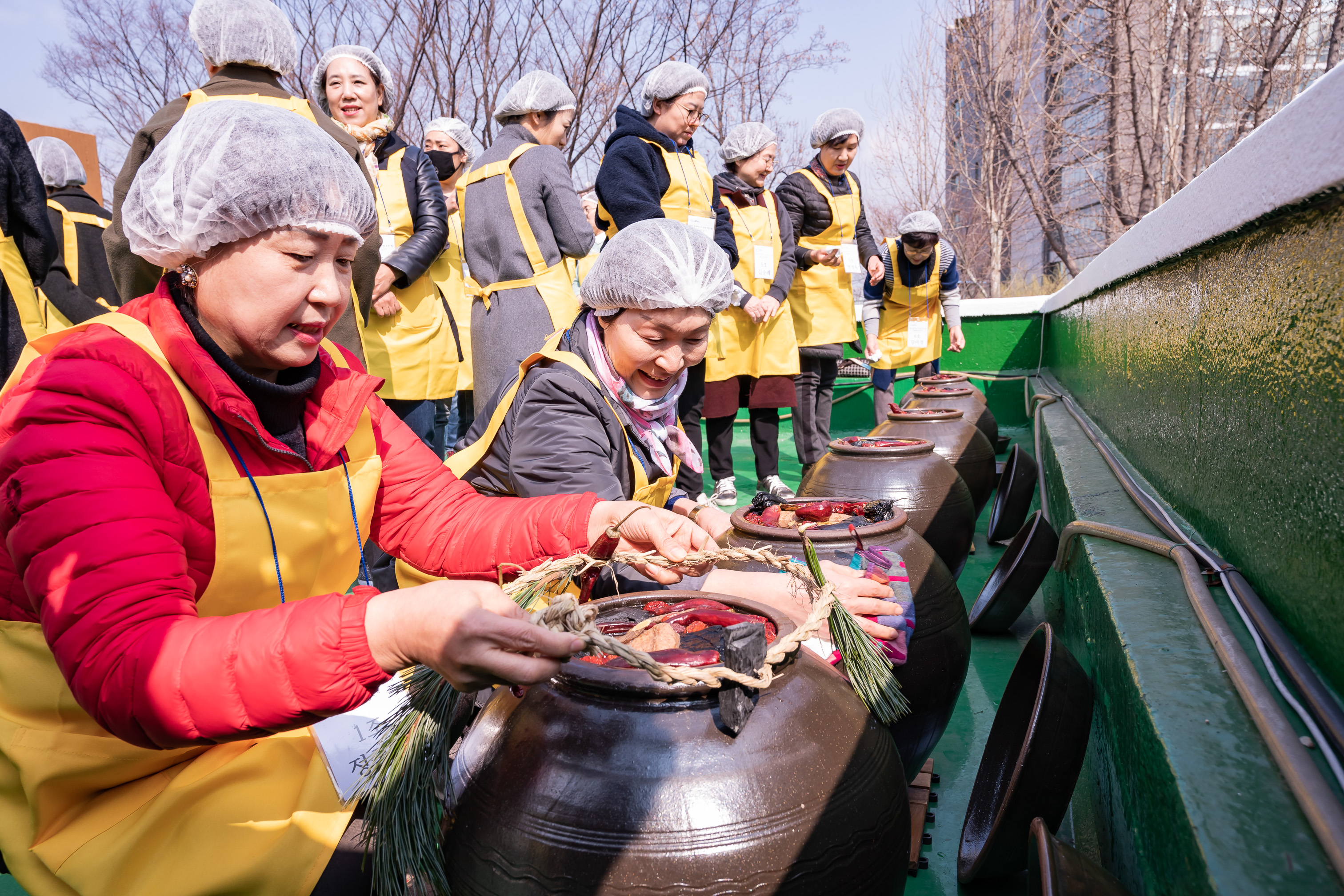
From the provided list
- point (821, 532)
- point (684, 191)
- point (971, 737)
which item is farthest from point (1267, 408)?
point (684, 191)

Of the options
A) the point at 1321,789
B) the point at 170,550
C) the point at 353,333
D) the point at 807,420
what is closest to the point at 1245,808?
the point at 1321,789

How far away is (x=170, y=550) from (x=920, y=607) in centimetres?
172

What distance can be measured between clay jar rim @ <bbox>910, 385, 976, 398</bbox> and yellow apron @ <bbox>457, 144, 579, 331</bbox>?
295cm

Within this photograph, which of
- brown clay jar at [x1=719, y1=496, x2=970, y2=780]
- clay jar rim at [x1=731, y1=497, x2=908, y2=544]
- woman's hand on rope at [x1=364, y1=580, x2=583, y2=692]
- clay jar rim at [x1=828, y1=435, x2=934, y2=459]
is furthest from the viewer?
clay jar rim at [x1=828, y1=435, x2=934, y2=459]

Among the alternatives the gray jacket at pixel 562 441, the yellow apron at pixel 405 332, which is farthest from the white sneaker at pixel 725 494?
the gray jacket at pixel 562 441

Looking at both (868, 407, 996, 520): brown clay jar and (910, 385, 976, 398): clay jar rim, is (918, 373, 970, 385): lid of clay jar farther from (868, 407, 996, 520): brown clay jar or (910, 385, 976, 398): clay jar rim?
(868, 407, 996, 520): brown clay jar

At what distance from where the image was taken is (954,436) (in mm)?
4645

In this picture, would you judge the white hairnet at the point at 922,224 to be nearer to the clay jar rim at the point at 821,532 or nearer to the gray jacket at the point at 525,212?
the gray jacket at the point at 525,212

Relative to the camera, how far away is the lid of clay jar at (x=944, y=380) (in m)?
6.84

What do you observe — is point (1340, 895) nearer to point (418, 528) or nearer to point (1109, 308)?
point (418, 528)

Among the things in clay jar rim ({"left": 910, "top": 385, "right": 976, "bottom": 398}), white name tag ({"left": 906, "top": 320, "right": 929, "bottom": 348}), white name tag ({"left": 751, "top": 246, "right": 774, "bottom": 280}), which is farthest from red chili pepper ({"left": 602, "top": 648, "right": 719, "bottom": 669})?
white name tag ({"left": 906, "top": 320, "right": 929, "bottom": 348})

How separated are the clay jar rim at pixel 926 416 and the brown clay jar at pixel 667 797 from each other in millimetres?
3495

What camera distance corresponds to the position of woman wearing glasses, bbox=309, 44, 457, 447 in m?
4.07

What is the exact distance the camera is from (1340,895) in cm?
90
